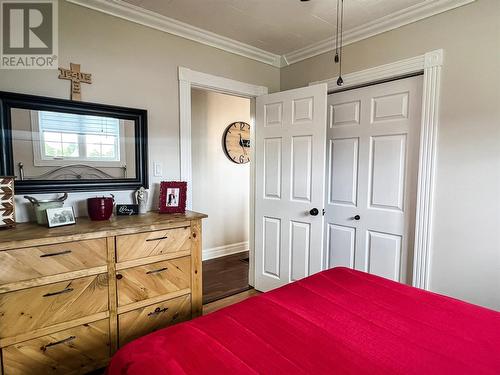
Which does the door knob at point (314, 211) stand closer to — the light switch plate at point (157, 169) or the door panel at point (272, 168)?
the door panel at point (272, 168)

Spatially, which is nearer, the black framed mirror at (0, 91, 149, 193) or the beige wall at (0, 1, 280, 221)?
the black framed mirror at (0, 91, 149, 193)

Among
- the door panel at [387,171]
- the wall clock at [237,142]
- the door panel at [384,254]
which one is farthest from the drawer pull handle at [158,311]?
the wall clock at [237,142]

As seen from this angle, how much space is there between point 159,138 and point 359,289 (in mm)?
1796

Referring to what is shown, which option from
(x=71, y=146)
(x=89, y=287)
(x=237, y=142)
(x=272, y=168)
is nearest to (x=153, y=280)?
(x=89, y=287)

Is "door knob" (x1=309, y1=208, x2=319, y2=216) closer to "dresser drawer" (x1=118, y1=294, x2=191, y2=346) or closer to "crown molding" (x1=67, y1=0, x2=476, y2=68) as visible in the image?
"dresser drawer" (x1=118, y1=294, x2=191, y2=346)

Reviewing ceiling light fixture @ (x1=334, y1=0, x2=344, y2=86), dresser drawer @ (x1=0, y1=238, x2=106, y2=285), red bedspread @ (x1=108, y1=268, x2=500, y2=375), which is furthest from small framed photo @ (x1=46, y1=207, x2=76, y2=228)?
ceiling light fixture @ (x1=334, y1=0, x2=344, y2=86)

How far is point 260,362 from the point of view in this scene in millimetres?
894

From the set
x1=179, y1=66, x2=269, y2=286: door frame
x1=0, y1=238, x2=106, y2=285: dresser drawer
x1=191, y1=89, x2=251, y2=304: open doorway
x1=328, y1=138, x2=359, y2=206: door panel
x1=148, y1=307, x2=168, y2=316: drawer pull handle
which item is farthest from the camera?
x1=191, y1=89, x2=251, y2=304: open doorway

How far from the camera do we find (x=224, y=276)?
3.36m

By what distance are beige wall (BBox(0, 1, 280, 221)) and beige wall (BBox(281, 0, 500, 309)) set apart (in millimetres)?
1773

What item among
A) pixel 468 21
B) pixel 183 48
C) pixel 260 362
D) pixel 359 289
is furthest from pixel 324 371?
pixel 183 48

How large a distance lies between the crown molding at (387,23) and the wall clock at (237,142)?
5.02 ft

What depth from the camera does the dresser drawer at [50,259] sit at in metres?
1.40

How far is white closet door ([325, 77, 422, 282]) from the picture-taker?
2.22 m
